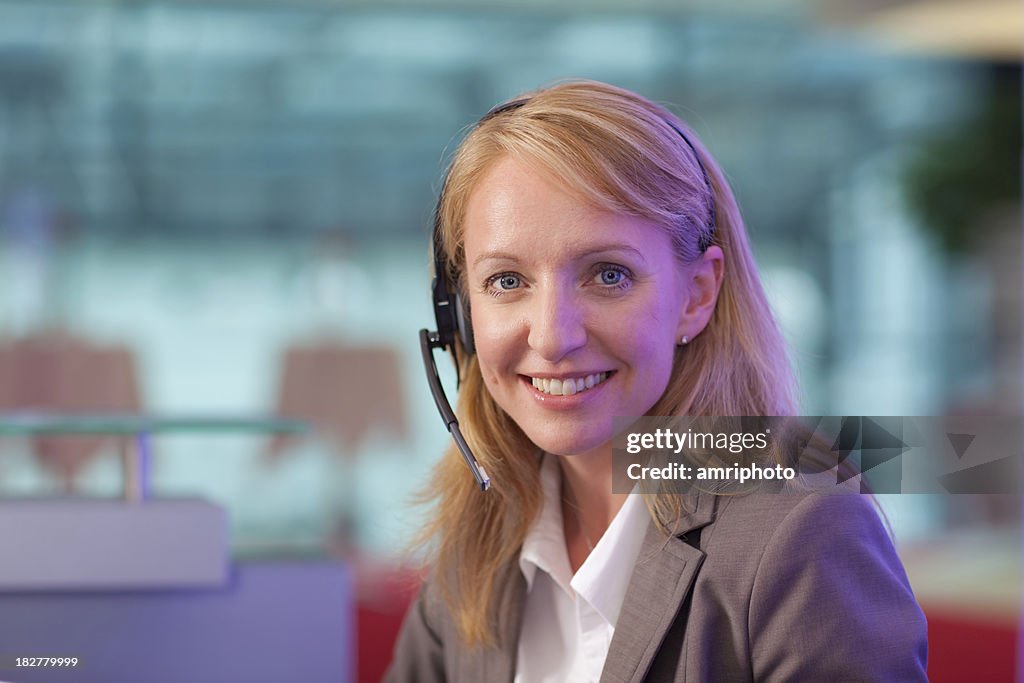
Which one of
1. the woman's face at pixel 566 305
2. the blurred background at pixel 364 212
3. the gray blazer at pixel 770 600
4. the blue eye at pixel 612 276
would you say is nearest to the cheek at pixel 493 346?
the woman's face at pixel 566 305

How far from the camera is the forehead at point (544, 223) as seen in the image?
1114mm

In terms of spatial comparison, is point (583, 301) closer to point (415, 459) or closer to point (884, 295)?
point (415, 459)

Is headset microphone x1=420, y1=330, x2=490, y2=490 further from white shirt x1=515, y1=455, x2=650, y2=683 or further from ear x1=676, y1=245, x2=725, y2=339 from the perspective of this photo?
ear x1=676, y1=245, x2=725, y2=339

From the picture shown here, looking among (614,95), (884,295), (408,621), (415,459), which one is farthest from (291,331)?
(614,95)

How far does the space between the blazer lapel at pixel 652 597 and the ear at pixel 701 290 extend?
175 mm

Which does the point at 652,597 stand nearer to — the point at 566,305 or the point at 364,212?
the point at 566,305

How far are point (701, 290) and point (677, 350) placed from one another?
7 cm

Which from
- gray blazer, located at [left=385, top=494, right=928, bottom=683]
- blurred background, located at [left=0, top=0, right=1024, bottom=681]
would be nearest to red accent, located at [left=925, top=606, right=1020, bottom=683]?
gray blazer, located at [left=385, top=494, right=928, bottom=683]

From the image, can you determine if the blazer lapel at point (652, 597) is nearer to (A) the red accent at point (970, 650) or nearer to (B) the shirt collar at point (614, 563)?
(B) the shirt collar at point (614, 563)

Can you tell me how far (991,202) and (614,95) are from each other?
473 cm

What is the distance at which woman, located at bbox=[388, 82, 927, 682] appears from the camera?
1087 mm

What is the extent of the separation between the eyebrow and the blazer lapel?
26 cm

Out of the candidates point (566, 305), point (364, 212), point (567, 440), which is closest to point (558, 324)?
point (566, 305)

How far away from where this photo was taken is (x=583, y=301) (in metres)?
1.14
